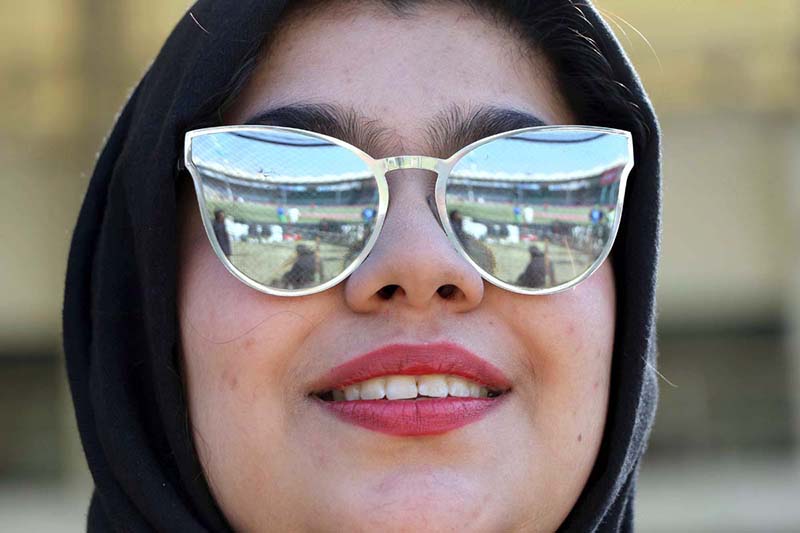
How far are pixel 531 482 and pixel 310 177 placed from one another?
66 centimetres

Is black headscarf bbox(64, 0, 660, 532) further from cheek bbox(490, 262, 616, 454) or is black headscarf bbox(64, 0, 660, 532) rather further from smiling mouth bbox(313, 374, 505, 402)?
smiling mouth bbox(313, 374, 505, 402)

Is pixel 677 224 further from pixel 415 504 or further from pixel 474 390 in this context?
pixel 415 504

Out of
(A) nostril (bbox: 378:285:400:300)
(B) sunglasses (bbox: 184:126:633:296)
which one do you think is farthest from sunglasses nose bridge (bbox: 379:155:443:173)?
(A) nostril (bbox: 378:285:400:300)

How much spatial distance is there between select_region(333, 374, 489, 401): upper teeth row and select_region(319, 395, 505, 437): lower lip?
0.01 metres

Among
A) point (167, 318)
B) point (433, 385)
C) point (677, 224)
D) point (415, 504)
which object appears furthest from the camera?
point (677, 224)

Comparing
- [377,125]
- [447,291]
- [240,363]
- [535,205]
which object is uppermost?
[377,125]

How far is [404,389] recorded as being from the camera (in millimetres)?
1878

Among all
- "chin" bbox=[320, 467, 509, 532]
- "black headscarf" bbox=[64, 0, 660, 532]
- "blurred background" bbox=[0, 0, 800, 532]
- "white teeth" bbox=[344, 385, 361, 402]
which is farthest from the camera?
"blurred background" bbox=[0, 0, 800, 532]

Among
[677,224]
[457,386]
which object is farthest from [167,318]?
[677,224]

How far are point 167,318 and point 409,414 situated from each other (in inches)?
19.7

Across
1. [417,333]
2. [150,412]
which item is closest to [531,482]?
[417,333]

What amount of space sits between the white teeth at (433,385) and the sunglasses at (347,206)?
193mm

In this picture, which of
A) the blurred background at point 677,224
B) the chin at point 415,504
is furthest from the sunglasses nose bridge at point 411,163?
the blurred background at point 677,224

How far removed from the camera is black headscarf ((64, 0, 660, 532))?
6.61 feet
